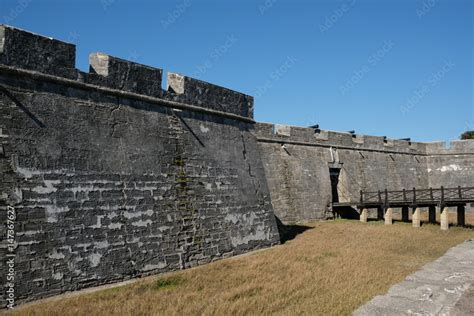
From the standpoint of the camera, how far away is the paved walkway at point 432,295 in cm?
487

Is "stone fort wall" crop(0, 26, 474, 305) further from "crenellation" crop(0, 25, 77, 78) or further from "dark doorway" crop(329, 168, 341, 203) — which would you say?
"dark doorway" crop(329, 168, 341, 203)

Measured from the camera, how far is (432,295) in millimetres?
5488

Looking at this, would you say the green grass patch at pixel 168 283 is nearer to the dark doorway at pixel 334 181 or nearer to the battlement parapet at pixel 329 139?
the battlement parapet at pixel 329 139

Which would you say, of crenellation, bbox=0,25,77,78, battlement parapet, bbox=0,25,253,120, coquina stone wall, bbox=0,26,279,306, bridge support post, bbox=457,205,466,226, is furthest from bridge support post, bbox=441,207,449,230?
crenellation, bbox=0,25,77,78

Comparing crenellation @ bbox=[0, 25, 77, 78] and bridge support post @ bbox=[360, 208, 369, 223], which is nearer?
crenellation @ bbox=[0, 25, 77, 78]

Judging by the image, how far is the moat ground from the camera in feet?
18.0

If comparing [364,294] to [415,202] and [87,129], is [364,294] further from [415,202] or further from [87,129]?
[415,202]

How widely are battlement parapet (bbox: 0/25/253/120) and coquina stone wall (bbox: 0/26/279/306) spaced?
2 cm

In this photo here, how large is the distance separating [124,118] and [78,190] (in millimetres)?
1912

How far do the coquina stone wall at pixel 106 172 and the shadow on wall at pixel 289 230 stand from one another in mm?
2487

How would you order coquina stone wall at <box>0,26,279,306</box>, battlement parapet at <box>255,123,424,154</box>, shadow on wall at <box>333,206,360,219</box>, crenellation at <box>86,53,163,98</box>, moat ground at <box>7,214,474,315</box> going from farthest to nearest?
shadow on wall at <box>333,206,360,219</box> → battlement parapet at <box>255,123,424,154</box> → crenellation at <box>86,53,163,98</box> → coquina stone wall at <box>0,26,279,306</box> → moat ground at <box>7,214,474,315</box>

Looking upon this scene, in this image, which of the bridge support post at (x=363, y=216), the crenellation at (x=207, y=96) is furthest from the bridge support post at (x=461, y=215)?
the crenellation at (x=207, y=96)

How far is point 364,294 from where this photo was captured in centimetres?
604

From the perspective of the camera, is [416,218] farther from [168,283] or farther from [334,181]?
[168,283]
